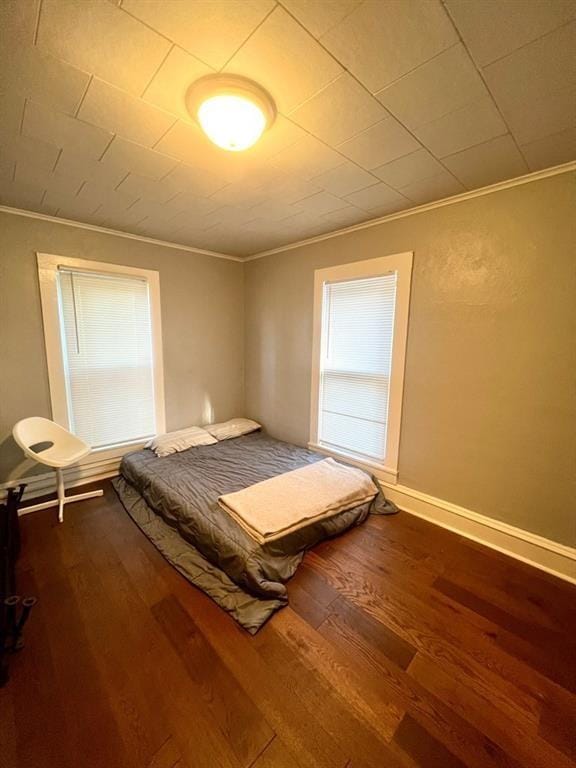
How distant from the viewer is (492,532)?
2.07 metres

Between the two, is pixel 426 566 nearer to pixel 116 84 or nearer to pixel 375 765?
pixel 375 765

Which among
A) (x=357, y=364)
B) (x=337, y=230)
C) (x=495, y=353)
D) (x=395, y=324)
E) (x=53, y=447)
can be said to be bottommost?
(x=53, y=447)

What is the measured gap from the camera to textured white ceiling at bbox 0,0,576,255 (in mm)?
928

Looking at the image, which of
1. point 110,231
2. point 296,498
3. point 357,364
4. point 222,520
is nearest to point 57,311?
point 110,231

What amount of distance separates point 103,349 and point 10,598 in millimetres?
2130

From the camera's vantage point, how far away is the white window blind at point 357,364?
2.58 m

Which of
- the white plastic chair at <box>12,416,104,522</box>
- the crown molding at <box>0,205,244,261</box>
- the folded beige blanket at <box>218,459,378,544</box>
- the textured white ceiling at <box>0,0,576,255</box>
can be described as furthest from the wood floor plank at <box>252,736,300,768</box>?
the crown molding at <box>0,205,244,261</box>

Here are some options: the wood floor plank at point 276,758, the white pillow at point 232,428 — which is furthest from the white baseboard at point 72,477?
the wood floor plank at point 276,758

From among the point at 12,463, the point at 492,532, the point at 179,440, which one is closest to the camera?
the point at 492,532

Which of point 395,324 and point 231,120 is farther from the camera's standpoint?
point 395,324

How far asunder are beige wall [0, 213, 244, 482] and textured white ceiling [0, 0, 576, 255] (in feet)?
1.58

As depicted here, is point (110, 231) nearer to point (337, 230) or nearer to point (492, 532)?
point (337, 230)

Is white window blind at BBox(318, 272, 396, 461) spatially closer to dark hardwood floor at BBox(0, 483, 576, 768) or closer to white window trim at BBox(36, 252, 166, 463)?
dark hardwood floor at BBox(0, 483, 576, 768)

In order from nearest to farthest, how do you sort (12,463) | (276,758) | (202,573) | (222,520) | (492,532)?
(276,758) → (202,573) → (222,520) → (492,532) → (12,463)
